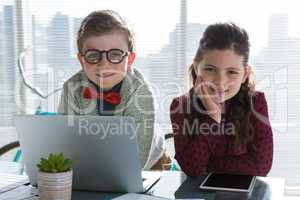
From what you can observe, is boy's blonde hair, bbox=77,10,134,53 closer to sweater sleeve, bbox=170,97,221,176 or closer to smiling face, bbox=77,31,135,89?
smiling face, bbox=77,31,135,89

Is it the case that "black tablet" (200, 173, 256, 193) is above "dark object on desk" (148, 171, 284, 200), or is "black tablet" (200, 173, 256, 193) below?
above

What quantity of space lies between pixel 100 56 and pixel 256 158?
677 millimetres

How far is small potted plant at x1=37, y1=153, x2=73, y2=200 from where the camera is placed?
108 centimetres

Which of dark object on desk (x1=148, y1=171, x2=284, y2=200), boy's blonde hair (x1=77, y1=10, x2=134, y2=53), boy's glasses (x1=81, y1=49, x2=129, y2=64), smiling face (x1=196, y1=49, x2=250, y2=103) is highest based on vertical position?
Result: boy's blonde hair (x1=77, y1=10, x2=134, y2=53)

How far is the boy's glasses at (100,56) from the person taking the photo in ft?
5.23

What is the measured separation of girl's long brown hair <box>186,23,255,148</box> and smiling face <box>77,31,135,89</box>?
0.96ft

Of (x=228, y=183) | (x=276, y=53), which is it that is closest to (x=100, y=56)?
(x=228, y=183)

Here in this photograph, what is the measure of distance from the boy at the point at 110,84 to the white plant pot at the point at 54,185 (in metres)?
0.48

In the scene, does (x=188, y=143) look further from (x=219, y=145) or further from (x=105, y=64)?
(x=105, y=64)

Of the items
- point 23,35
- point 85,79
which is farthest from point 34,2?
point 85,79

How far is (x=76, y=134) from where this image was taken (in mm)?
1171

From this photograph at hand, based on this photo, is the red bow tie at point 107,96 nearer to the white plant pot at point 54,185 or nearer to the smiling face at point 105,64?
the smiling face at point 105,64

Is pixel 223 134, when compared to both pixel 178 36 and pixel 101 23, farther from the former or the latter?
pixel 178 36

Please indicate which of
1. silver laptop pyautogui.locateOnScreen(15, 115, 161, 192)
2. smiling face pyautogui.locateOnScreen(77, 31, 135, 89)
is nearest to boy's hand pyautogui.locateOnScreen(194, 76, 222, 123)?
smiling face pyautogui.locateOnScreen(77, 31, 135, 89)
